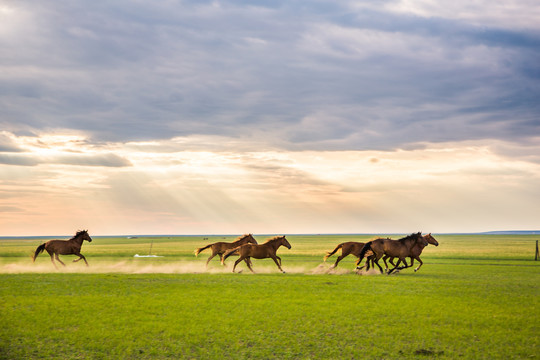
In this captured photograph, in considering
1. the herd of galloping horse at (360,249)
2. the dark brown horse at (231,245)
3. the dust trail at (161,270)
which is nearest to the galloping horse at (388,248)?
the herd of galloping horse at (360,249)

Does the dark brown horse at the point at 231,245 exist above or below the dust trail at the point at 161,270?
above

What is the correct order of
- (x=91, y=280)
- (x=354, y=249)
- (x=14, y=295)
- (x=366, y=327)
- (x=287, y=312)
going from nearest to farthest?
(x=366, y=327)
(x=287, y=312)
(x=14, y=295)
(x=91, y=280)
(x=354, y=249)

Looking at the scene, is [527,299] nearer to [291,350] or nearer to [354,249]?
[291,350]

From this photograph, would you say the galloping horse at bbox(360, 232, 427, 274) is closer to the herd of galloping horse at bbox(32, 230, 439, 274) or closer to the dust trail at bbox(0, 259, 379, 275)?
the herd of galloping horse at bbox(32, 230, 439, 274)

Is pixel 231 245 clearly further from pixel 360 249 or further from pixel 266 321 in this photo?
pixel 266 321

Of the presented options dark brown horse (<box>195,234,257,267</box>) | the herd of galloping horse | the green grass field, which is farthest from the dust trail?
the green grass field

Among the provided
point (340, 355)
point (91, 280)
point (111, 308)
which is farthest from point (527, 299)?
point (91, 280)

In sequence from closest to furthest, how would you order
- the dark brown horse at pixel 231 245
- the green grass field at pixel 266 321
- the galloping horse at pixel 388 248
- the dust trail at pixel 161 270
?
the green grass field at pixel 266 321
the galloping horse at pixel 388 248
the dust trail at pixel 161 270
the dark brown horse at pixel 231 245

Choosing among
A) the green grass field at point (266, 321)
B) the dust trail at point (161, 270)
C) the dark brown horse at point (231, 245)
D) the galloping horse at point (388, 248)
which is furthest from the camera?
the dark brown horse at point (231, 245)

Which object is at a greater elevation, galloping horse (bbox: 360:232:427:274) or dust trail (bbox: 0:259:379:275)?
galloping horse (bbox: 360:232:427:274)

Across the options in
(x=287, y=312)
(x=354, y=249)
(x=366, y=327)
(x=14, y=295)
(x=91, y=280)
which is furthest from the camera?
(x=354, y=249)

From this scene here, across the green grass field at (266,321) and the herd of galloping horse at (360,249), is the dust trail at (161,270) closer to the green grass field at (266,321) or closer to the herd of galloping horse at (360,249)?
the herd of galloping horse at (360,249)

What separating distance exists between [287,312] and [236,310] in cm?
154

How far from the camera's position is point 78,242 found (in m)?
29.6
